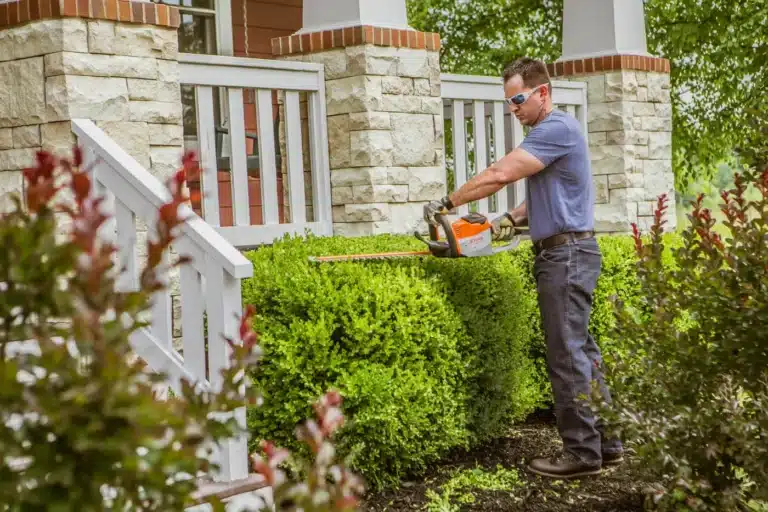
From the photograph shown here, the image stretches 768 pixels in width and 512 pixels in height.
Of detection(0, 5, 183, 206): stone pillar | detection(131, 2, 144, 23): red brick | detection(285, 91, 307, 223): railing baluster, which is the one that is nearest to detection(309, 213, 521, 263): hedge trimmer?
detection(0, 5, 183, 206): stone pillar

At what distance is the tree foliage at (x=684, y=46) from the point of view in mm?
12359

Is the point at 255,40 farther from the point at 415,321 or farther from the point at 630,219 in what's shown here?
the point at 415,321

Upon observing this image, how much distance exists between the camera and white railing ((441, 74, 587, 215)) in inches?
288

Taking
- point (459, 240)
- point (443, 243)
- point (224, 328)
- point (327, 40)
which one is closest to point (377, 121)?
point (327, 40)

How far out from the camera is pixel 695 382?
417 centimetres

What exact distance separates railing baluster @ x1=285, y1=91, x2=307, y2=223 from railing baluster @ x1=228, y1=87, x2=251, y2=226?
1.38 feet

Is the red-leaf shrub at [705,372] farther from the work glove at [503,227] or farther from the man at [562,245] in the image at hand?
the work glove at [503,227]

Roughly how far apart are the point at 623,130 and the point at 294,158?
11.3 feet

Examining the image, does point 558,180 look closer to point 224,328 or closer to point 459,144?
point 224,328

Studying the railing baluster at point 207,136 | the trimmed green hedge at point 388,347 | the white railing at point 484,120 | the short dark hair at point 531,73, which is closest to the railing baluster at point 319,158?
the trimmed green hedge at point 388,347

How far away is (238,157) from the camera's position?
5.92m

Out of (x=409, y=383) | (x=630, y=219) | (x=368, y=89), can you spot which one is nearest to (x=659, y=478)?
(x=409, y=383)

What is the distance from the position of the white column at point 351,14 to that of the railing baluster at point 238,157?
891 mm

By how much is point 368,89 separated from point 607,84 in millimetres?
3028
